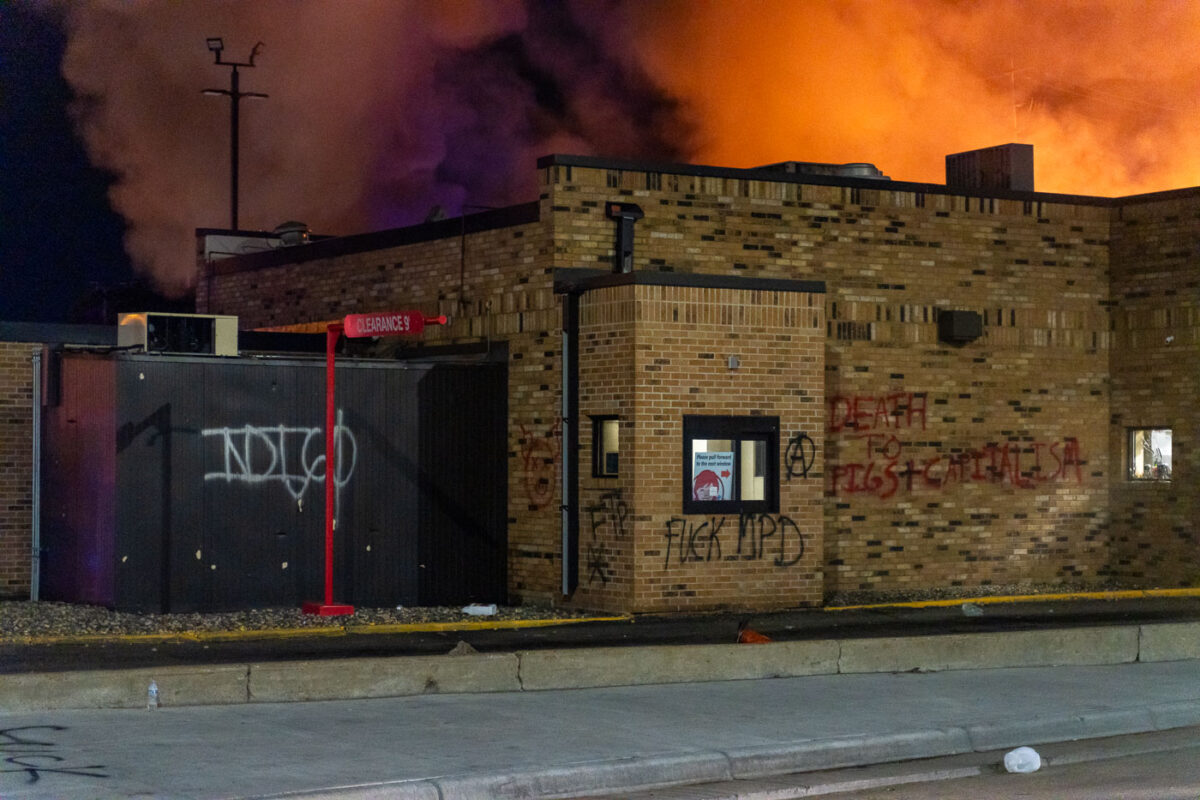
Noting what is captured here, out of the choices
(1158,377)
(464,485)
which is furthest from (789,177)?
(1158,377)

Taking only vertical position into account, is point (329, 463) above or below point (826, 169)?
below

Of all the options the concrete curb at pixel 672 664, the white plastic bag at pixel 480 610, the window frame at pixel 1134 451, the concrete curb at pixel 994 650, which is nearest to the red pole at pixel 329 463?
the white plastic bag at pixel 480 610

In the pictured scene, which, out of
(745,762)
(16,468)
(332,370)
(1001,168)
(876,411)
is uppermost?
(1001,168)

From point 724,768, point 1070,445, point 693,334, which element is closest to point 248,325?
point 693,334

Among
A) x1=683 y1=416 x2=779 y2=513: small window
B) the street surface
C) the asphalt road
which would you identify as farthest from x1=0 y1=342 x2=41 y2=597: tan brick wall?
the street surface

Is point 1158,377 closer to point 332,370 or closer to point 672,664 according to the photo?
point 672,664

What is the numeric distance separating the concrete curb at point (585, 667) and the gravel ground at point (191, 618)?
3.45 metres

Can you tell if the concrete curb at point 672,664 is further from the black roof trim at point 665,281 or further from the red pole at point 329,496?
the black roof trim at point 665,281

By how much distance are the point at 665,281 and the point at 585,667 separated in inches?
212

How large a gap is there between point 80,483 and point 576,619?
561cm

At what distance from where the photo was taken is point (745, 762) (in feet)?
32.1

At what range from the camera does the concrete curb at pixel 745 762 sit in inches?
342

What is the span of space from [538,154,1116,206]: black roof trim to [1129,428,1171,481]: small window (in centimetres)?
303

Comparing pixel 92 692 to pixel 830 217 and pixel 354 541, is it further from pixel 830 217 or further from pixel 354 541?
pixel 830 217
